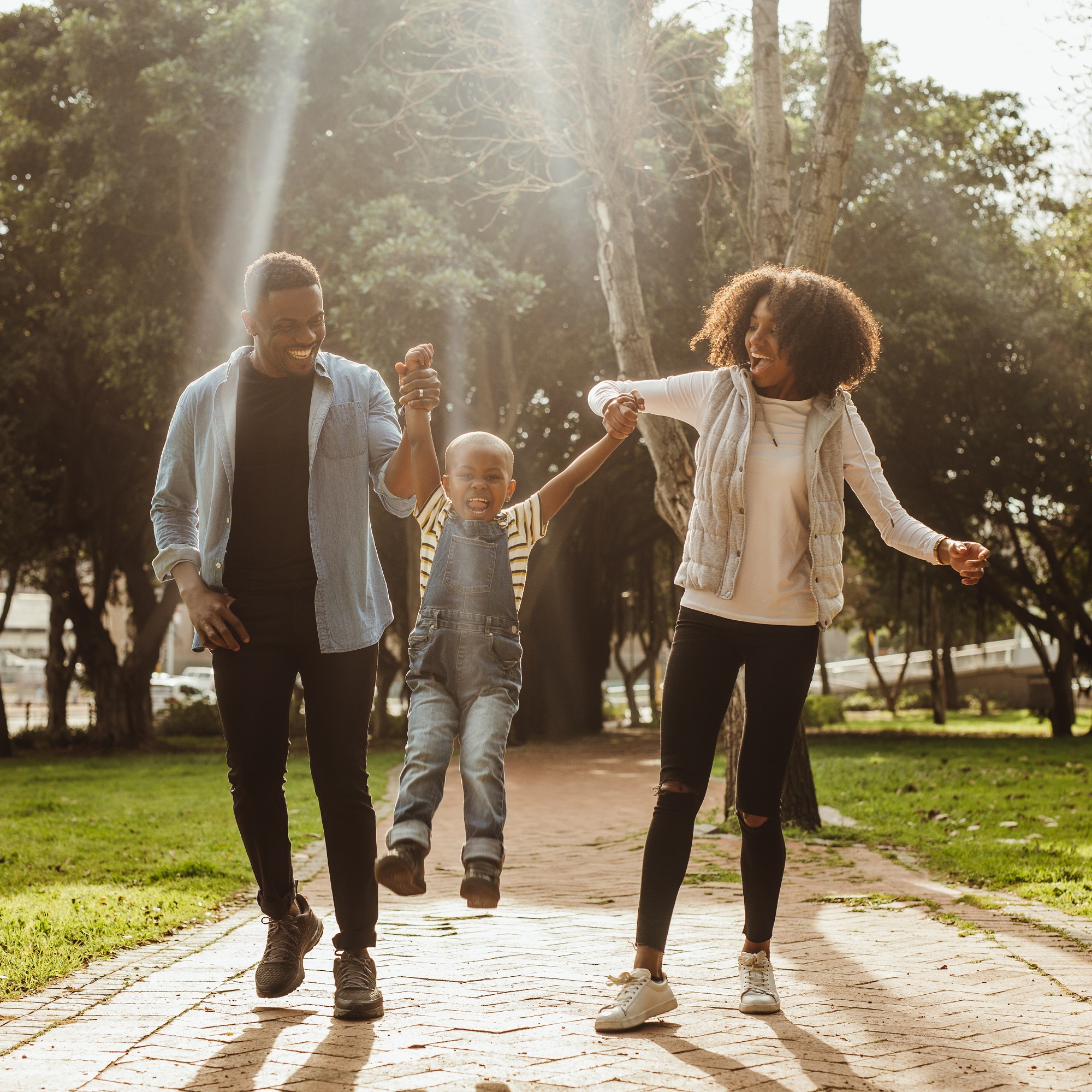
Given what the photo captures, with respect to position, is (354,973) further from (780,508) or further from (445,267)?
(445,267)

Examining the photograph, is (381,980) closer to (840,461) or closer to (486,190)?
(840,461)

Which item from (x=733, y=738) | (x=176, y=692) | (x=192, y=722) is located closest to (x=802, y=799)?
(x=733, y=738)

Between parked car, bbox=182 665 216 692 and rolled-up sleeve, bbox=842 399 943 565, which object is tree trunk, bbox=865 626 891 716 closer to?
parked car, bbox=182 665 216 692

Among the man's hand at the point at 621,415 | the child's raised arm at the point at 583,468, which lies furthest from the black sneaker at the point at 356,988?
the man's hand at the point at 621,415

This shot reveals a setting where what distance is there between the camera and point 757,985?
12.6 ft

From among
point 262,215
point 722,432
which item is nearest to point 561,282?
point 262,215

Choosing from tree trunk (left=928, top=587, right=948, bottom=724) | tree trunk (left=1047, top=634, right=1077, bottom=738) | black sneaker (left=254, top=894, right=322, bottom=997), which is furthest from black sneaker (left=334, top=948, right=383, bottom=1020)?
tree trunk (left=928, top=587, right=948, bottom=724)

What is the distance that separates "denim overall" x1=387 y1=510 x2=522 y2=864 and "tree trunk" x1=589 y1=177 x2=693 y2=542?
5080 mm

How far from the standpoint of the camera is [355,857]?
382 cm

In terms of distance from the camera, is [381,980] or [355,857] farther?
[381,980]

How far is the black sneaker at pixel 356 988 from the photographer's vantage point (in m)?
3.71

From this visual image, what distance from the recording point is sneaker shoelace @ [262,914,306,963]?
384 centimetres

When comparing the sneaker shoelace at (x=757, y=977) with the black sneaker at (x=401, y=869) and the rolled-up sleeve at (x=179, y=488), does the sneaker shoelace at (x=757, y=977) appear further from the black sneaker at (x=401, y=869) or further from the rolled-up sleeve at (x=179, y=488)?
the rolled-up sleeve at (x=179, y=488)

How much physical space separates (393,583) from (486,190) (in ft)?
31.5
